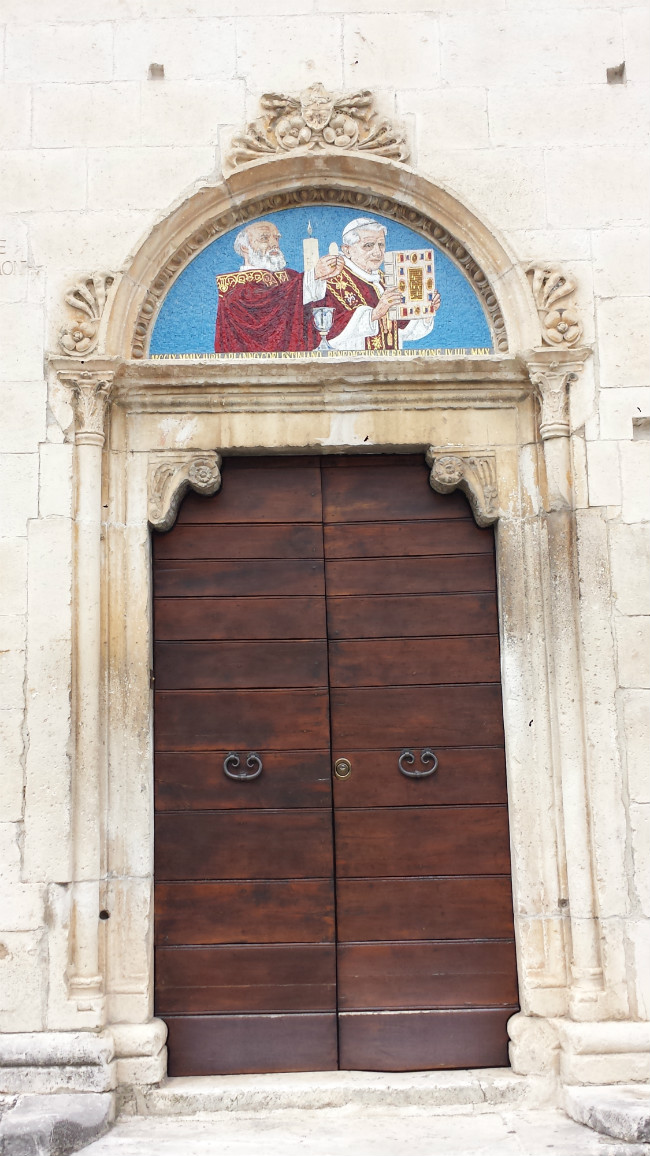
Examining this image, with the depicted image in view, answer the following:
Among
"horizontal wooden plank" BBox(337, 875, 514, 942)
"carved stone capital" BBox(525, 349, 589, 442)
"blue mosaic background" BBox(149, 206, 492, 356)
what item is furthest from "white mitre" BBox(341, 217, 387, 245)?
"horizontal wooden plank" BBox(337, 875, 514, 942)

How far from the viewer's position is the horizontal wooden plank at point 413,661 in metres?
4.37

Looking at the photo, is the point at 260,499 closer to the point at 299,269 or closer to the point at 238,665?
the point at 238,665

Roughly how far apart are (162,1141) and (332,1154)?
63 cm

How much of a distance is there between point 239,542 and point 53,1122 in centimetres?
230

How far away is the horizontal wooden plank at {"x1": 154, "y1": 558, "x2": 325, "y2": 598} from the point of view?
173 inches

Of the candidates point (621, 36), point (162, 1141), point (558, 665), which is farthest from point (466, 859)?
point (621, 36)

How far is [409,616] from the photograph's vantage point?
441 cm

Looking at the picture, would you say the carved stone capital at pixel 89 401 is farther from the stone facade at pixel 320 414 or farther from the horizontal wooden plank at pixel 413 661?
the horizontal wooden plank at pixel 413 661

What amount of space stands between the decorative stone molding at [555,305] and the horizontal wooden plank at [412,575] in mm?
970

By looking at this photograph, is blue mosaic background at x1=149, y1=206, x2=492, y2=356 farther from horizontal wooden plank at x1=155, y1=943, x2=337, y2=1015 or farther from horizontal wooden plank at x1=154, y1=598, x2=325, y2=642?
horizontal wooden plank at x1=155, y1=943, x2=337, y2=1015

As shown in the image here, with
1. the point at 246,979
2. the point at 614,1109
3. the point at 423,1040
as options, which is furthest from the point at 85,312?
the point at 614,1109

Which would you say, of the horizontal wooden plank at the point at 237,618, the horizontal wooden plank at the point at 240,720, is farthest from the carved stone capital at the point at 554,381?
the horizontal wooden plank at the point at 240,720

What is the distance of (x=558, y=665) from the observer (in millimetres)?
4207

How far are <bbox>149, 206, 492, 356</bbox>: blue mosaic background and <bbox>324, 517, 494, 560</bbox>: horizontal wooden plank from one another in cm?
78
